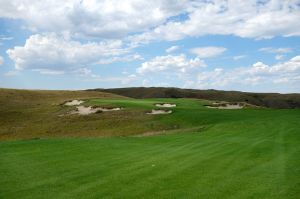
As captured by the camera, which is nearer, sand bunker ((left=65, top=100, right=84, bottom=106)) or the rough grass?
the rough grass

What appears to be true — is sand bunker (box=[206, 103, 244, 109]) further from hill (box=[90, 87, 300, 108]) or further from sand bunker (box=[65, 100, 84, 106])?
hill (box=[90, 87, 300, 108])

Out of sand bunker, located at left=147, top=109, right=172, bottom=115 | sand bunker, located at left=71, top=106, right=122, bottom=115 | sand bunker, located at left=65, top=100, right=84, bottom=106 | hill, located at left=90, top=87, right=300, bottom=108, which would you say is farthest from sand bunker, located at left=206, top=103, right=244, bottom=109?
hill, located at left=90, top=87, right=300, bottom=108

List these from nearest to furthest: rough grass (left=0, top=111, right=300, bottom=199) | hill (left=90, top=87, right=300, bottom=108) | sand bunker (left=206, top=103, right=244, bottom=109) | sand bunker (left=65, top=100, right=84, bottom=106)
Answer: rough grass (left=0, top=111, right=300, bottom=199)
sand bunker (left=206, top=103, right=244, bottom=109)
sand bunker (left=65, top=100, right=84, bottom=106)
hill (left=90, top=87, right=300, bottom=108)

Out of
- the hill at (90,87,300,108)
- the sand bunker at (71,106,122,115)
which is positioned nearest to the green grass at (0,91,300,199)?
the sand bunker at (71,106,122,115)

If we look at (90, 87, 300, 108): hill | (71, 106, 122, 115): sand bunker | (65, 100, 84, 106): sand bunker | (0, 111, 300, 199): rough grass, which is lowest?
(0, 111, 300, 199): rough grass

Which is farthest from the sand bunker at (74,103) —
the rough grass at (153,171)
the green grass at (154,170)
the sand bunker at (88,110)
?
the rough grass at (153,171)

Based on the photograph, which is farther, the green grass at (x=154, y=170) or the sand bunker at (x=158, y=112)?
the sand bunker at (x=158, y=112)

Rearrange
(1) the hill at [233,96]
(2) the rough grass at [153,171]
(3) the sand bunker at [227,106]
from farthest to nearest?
(1) the hill at [233,96]
(3) the sand bunker at [227,106]
(2) the rough grass at [153,171]

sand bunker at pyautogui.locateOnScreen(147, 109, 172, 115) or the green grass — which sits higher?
sand bunker at pyautogui.locateOnScreen(147, 109, 172, 115)

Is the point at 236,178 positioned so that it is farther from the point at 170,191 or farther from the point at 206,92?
the point at 206,92

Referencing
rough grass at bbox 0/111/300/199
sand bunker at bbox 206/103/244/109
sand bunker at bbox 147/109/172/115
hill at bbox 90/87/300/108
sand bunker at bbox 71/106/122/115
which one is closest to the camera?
rough grass at bbox 0/111/300/199

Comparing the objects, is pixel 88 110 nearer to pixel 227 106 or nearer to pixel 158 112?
pixel 158 112

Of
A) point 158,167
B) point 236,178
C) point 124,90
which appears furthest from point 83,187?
point 124,90

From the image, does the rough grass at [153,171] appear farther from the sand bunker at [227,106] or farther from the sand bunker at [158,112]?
the sand bunker at [227,106]
